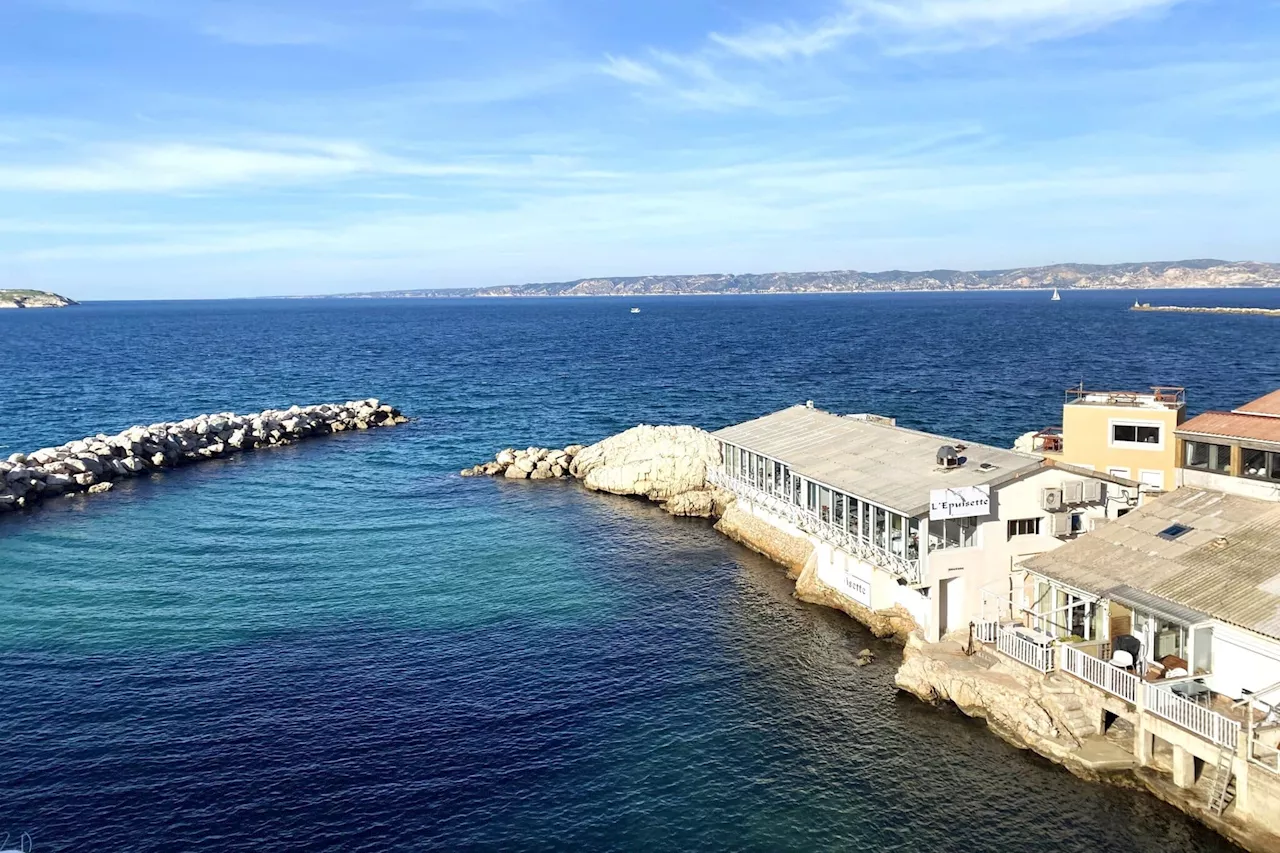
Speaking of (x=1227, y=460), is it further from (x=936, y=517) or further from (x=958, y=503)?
(x=936, y=517)

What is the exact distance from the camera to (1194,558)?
3064 cm

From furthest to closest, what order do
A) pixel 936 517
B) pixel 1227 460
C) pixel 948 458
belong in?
1. pixel 948 458
2. pixel 936 517
3. pixel 1227 460

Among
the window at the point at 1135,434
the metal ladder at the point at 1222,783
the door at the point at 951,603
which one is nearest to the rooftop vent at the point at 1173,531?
the door at the point at 951,603

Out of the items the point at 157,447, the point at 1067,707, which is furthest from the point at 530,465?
the point at 1067,707

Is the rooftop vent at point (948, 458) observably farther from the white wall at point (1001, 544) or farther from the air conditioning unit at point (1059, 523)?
the air conditioning unit at point (1059, 523)

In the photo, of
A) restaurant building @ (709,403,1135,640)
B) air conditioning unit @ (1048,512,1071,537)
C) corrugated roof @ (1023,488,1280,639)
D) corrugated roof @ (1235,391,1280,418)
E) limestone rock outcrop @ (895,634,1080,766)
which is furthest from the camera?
air conditioning unit @ (1048,512,1071,537)

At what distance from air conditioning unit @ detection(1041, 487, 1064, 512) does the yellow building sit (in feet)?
Answer: 18.8

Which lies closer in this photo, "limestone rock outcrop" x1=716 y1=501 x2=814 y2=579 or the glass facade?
the glass facade

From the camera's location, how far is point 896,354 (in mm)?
159125

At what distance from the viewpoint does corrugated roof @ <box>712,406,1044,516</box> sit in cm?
3978

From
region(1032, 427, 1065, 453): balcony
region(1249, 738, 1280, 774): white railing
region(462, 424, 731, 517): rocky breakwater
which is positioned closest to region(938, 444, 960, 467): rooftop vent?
region(1032, 427, 1065, 453): balcony

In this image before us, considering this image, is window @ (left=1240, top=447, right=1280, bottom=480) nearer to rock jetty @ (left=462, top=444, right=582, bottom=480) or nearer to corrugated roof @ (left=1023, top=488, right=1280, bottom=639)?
corrugated roof @ (left=1023, top=488, right=1280, bottom=639)

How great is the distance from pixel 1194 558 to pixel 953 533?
359 inches

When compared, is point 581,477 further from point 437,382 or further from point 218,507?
point 437,382
